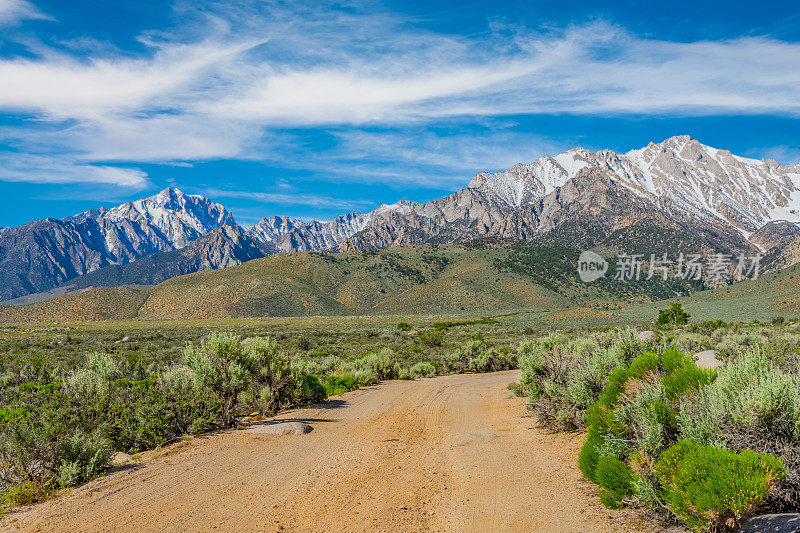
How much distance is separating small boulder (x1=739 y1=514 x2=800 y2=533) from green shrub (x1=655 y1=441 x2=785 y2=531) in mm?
78

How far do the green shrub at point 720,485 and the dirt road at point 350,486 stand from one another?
1.21m

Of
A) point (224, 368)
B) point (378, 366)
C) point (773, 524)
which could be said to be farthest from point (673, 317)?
point (773, 524)

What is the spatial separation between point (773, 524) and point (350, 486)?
540 centimetres

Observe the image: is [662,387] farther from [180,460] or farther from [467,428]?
[180,460]

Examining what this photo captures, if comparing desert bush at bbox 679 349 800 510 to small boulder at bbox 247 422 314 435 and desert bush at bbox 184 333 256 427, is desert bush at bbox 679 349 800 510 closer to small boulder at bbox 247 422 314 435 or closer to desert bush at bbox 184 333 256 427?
small boulder at bbox 247 422 314 435

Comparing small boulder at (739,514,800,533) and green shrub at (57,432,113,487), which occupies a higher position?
small boulder at (739,514,800,533)

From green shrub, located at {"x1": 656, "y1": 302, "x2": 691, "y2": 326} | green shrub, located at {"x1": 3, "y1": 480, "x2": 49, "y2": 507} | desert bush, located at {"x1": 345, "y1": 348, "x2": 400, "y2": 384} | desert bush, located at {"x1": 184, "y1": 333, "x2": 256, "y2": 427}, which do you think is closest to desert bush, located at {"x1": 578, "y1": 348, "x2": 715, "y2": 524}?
green shrub, located at {"x1": 3, "y1": 480, "x2": 49, "y2": 507}

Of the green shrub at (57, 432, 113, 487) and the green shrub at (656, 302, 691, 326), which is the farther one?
the green shrub at (656, 302, 691, 326)

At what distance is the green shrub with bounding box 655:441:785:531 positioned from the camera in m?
4.04

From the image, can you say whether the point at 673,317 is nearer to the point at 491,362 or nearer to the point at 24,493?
the point at 491,362

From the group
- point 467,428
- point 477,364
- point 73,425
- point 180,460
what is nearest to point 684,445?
point 467,428

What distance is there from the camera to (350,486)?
735 cm

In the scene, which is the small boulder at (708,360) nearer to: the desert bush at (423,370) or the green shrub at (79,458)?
the desert bush at (423,370)

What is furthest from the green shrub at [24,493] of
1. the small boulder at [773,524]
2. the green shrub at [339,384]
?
the green shrub at [339,384]
